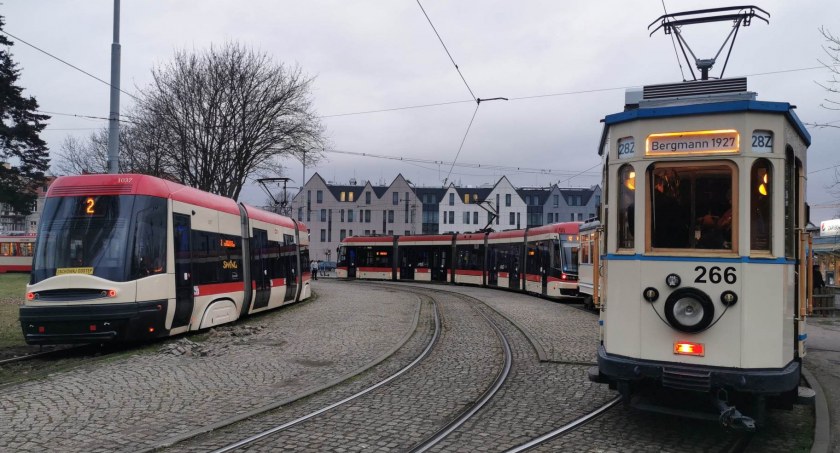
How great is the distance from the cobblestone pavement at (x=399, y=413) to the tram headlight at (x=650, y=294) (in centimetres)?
249

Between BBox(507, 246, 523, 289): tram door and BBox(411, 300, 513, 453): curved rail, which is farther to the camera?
BBox(507, 246, 523, 289): tram door

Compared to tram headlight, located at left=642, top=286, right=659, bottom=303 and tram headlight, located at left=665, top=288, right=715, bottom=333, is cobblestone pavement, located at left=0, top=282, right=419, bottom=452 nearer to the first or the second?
tram headlight, located at left=642, top=286, right=659, bottom=303

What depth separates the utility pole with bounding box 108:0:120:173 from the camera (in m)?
14.2

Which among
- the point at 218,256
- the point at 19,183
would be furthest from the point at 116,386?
the point at 19,183

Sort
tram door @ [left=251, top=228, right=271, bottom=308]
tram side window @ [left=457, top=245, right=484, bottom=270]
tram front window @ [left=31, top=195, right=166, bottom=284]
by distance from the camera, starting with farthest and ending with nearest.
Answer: tram side window @ [left=457, top=245, right=484, bottom=270] → tram door @ [left=251, top=228, right=271, bottom=308] → tram front window @ [left=31, top=195, right=166, bottom=284]

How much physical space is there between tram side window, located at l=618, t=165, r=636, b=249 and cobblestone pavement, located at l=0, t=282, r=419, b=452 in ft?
14.6

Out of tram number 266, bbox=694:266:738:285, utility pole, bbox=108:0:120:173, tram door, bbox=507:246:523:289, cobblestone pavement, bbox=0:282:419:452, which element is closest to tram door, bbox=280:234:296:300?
cobblestone pavement, bbox=0:282:419:452

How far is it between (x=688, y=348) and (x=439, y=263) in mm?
32336

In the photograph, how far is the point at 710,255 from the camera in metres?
5.98

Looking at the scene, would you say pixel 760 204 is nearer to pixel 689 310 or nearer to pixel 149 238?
pixel 689 310

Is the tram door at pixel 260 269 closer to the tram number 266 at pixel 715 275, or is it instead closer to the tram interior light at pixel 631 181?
the tram interior light at pixel 631 181

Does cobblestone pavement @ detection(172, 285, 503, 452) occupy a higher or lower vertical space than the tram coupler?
lower

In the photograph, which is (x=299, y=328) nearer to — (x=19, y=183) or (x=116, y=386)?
(x=116, y=386)

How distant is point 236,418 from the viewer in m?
6.76
